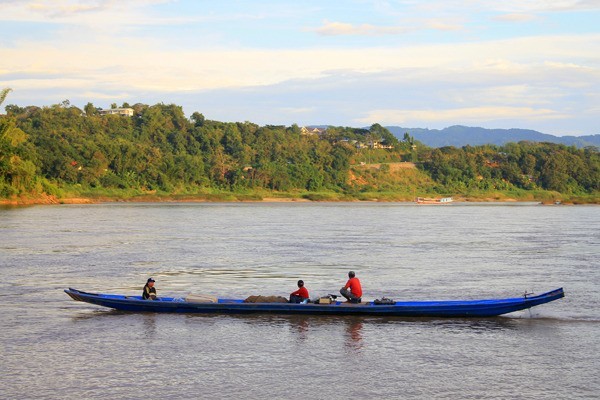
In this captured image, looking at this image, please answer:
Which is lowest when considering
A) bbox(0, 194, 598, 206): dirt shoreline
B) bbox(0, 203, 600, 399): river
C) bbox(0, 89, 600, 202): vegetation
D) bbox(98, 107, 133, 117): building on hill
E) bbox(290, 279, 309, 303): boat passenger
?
bbox(0, 203, 600, 399): river

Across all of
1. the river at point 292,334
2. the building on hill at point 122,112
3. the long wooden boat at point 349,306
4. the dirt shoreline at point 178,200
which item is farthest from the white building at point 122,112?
the long wooden boat at point 349,306

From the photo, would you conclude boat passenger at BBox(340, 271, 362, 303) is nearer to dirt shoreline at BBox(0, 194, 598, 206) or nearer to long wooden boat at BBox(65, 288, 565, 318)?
long wooden boat at BBox(65, 288, 565, 318)

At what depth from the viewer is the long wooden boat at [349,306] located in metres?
22.3

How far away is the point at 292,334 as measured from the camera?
21.0 m

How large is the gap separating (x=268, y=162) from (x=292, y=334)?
12922 centimetres

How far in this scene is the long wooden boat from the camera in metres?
22.3

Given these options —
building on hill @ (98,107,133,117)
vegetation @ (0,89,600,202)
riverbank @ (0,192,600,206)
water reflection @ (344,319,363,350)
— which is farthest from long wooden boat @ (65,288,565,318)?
building on hill @ (98,107,133,117)

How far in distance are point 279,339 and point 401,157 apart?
15328 centimetres

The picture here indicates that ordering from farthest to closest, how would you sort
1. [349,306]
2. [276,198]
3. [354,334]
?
[276,198], [349,306], [354,334]

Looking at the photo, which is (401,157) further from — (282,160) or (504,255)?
(504,255)

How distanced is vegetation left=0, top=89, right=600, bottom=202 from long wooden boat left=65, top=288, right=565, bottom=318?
316 feet

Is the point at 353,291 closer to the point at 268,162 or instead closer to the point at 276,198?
the point at 276,198

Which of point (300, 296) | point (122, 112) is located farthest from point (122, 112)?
point (300, 296)

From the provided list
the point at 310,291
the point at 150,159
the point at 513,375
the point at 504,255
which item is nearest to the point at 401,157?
the point at 150,159
